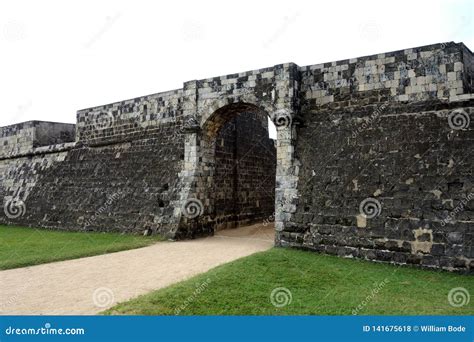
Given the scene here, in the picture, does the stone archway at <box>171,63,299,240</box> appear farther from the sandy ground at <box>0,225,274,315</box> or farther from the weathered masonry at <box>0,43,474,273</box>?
the sandy ground at <box>0,225,274,315</box>

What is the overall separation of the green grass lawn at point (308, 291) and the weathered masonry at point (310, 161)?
1.12 m

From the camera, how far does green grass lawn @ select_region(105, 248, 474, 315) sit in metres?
5.59

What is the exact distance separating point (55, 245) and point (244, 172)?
24.4 ft

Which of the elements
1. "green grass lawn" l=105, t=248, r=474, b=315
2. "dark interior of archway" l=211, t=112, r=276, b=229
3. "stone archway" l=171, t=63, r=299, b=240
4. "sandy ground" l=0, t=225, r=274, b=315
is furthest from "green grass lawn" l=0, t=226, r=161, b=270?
"green grass lawn" l=105, t=248, r=474, b=315

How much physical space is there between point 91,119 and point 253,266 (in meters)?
11.4

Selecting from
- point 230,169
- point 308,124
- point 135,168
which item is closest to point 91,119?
point 135,168

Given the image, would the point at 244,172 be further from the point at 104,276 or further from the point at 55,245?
the point at 104,276

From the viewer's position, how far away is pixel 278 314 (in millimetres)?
5402

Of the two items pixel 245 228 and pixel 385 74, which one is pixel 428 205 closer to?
pixel 385 74

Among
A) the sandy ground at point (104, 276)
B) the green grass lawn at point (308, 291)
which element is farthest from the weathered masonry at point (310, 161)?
the sandy ground at point (104, 276)

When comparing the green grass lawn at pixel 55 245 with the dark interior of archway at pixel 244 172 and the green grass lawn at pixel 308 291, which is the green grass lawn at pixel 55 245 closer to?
the dark interior of archway at pixel 244 172

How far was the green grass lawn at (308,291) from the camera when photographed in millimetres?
5594

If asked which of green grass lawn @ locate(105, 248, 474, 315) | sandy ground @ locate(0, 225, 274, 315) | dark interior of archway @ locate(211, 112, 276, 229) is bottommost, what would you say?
sandy ground @ locate(0, 225, 274, 315)

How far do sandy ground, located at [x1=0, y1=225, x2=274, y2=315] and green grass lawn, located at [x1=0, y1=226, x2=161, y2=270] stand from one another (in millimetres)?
432
